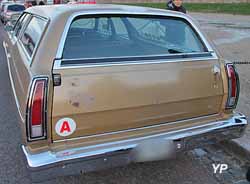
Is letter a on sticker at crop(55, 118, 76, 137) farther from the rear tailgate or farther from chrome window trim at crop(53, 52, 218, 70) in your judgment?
chrome window trim at crop(53, 52, 218, 70)

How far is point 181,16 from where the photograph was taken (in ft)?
10.9

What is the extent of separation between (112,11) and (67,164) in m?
1.52

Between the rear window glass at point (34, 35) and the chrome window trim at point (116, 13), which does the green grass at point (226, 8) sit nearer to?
the chrome window trim at point (116, 13)

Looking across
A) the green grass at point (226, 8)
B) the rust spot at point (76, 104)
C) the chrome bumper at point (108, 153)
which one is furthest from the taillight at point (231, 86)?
the green grass at point (226, 8)

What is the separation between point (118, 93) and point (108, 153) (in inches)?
20.1

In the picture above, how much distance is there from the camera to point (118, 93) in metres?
2.62

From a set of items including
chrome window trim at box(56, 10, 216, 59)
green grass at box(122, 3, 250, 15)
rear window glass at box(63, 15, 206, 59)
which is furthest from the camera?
green grass at box(122, 3, 250, 15)

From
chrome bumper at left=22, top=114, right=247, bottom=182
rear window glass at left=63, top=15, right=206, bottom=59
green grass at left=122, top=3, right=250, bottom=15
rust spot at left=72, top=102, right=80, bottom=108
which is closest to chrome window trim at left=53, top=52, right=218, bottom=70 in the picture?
rear window glass at left=63, top=15, right=206, bottom=59

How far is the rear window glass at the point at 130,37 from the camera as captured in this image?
2.86 metres

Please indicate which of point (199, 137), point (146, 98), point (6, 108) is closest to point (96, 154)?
point (146, 98)

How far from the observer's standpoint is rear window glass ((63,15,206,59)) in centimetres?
286

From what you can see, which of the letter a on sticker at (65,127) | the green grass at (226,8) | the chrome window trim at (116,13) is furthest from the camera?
the green grass at (226,8)

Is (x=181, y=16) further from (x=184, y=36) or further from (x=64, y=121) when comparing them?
(x=64, y=121)

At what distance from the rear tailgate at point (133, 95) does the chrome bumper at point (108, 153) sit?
142 millimetres
